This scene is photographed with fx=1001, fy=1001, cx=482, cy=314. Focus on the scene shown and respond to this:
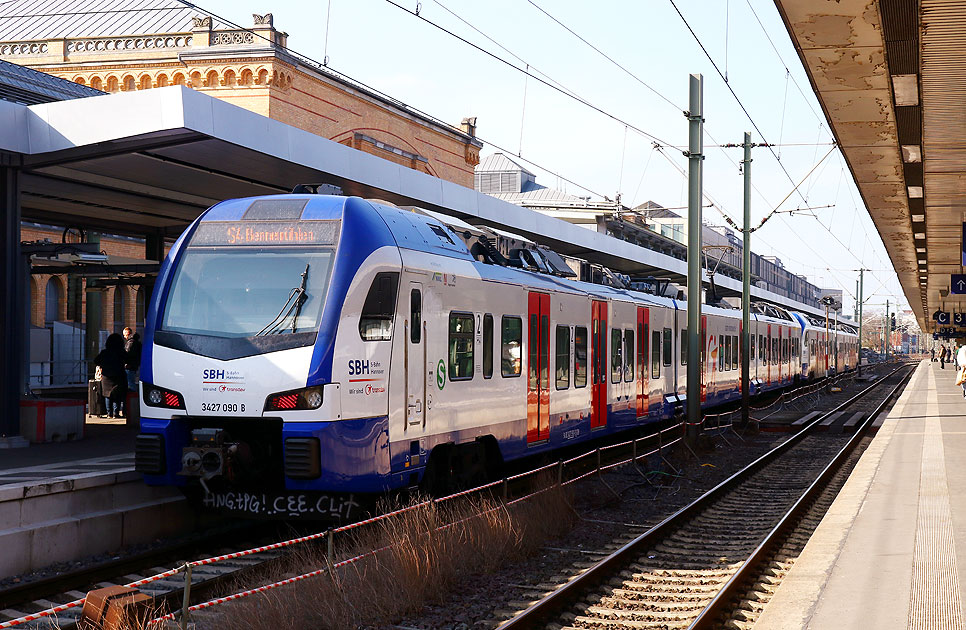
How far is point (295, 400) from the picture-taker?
903cm

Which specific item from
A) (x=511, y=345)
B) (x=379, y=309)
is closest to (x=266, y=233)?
(x=379, y=309)

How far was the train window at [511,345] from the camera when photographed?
12.4 metres

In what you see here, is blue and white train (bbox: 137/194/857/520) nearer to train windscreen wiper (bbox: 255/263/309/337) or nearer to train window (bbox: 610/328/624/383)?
train windscreen wiper (bbox: 255/263/309/337)

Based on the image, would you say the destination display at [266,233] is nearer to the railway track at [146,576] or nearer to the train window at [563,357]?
the railway track at [146,576]

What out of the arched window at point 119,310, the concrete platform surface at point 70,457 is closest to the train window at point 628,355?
the concrete platform surface at point 70,457

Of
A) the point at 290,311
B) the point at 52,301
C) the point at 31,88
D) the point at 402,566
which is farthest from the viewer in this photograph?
the point at 52,301

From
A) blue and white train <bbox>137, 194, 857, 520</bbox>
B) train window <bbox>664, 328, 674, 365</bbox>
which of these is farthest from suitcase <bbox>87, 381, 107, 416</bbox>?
train window <bbox>664, 328, 674, 365</bbox>

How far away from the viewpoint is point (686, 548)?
1035 cm

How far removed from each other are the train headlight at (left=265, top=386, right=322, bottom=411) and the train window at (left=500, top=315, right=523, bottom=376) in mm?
3777

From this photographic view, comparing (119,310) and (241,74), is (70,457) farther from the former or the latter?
(241,74)

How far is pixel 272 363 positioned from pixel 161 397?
1285 millimetres

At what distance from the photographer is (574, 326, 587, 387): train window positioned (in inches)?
598

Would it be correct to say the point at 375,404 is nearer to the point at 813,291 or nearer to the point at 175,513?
the point at 175,513

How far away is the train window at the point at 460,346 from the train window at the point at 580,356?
13.1ft
